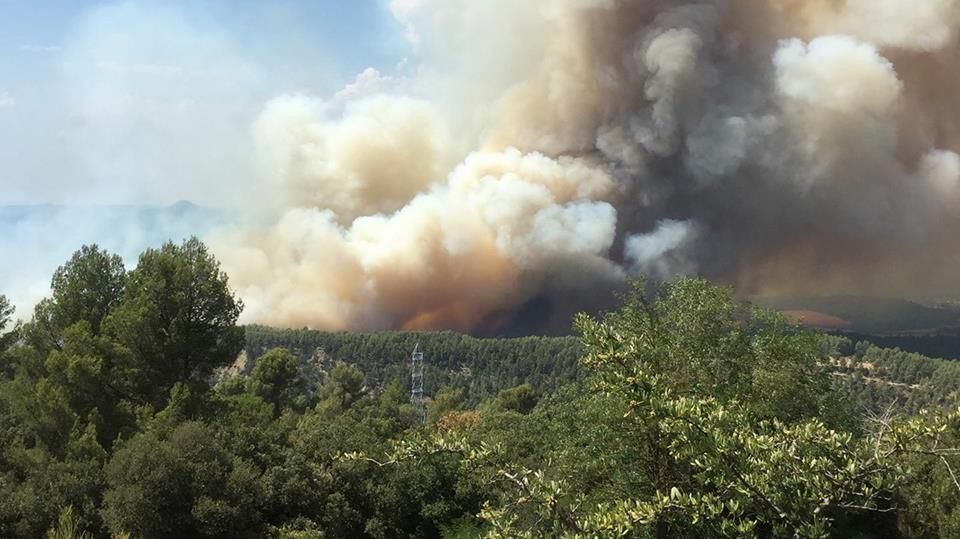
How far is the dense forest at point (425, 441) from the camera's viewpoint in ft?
12.7

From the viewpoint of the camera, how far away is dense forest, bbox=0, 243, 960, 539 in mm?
3871

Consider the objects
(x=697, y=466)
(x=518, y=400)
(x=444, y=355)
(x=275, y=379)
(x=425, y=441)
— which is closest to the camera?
(x=697, y=466)

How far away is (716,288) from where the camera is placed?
43.9 ft

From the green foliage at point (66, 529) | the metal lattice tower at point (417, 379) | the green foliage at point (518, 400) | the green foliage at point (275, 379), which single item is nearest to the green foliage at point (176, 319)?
the green foliage at point (66, 529)

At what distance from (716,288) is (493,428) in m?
10.6

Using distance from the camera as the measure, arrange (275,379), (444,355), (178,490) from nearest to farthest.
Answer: (178,490), (275,379), (444,355)

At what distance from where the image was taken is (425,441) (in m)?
4.74

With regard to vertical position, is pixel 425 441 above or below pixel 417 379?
below

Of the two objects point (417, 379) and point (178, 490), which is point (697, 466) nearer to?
point (178, 490)

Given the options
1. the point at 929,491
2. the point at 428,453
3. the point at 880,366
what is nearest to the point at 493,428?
the point at 929,491

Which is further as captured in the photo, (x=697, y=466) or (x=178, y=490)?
(x=178, y=490)

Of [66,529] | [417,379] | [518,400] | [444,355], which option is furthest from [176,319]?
[444,355]

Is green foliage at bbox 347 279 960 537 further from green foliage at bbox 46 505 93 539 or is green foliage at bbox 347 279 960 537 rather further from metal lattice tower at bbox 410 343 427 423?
metal lattice tower at bbox 410 343 427 423

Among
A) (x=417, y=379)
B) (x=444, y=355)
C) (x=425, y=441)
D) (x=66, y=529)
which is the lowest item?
(x=66, y=529)
